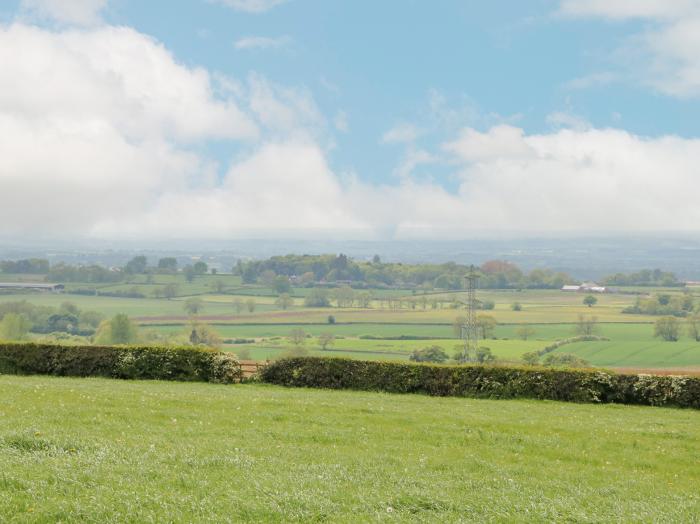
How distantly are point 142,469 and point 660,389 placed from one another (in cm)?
1773

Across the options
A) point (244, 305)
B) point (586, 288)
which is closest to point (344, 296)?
point (244, 305)

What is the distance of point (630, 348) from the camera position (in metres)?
56.3

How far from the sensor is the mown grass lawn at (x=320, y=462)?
7949mm

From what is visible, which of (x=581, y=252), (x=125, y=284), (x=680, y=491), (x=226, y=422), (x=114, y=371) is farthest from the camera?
(x=581, y=252)

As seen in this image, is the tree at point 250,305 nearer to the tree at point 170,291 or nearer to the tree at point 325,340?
the tree at point 170,291

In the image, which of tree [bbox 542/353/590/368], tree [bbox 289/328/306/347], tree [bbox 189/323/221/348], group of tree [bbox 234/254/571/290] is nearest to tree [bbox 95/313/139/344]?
tree [bbox 189/323/221/348]

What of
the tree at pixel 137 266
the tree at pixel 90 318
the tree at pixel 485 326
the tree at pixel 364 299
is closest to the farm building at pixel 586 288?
the tree at pixel 364 299

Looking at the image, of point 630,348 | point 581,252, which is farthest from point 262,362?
point 581,252

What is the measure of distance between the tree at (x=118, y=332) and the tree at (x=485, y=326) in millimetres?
29890

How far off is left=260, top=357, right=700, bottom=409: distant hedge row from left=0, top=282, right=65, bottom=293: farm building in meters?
87.5

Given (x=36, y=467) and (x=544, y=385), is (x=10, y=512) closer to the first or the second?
(x=36, y=467)

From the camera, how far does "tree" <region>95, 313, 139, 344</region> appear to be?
170 ft

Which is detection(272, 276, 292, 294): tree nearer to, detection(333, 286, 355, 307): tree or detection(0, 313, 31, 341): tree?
detection(333, 286, 355, 307): tree

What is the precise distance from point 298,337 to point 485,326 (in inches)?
708
